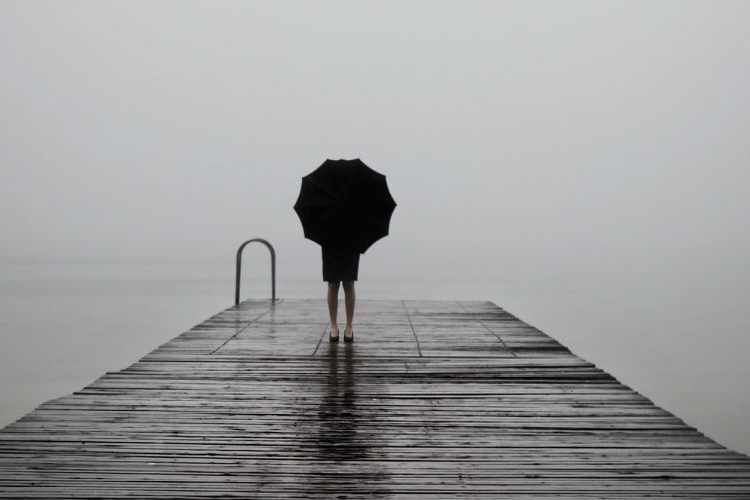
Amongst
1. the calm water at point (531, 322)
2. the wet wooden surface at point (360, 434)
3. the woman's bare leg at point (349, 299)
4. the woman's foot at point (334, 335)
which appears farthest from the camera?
the calm water at point (531, 322)

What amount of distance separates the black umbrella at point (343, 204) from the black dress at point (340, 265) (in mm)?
62

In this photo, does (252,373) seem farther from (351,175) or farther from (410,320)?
(410,320)

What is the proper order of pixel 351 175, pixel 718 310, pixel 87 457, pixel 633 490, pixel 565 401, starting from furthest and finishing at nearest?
pixel 718 310, pixel 351 175, pixel 565 401, pixel 87 457, pixel 633 490

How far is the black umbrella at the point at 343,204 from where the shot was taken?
297 inches

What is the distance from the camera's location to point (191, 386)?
6062 millimetres

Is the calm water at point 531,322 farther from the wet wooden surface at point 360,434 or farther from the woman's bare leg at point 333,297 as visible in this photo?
the wet wooden surface at point 360,434

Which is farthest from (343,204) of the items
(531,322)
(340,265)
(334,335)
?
(531,322)

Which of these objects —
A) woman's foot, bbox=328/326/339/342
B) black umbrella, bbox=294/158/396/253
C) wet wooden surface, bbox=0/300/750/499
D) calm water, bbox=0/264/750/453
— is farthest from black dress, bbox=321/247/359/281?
calm water, bbox=0/264/750/453

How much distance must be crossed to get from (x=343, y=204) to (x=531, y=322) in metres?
20.3

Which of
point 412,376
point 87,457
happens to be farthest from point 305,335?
point 87,457

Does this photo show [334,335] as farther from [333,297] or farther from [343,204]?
[343,204]

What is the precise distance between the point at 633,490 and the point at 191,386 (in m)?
3.64

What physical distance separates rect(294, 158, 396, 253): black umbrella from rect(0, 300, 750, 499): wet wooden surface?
119cm

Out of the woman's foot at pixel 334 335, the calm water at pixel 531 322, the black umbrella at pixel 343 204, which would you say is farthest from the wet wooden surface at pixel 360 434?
the calm water at pixel 531 322
